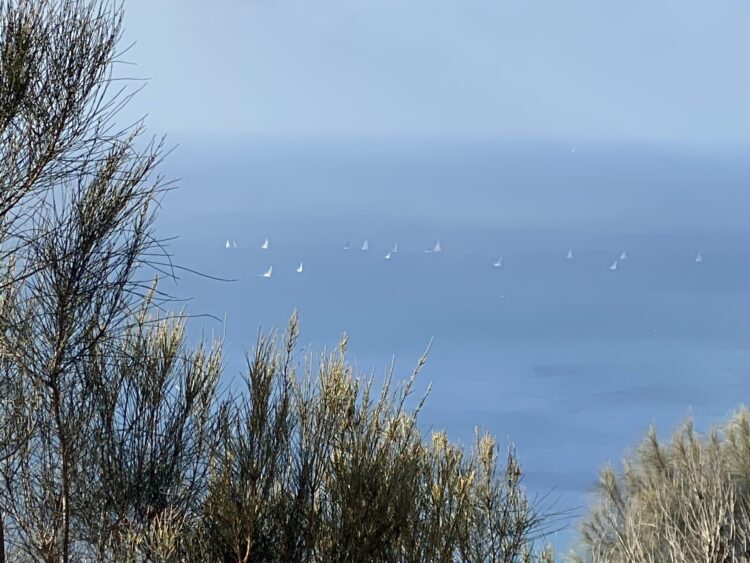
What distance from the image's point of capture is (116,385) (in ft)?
8.75

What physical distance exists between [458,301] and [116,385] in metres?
22.0

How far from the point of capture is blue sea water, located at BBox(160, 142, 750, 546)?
16000mm

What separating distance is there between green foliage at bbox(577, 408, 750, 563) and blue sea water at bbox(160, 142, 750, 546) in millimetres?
247

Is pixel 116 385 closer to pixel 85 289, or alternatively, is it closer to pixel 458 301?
pixel 85 289

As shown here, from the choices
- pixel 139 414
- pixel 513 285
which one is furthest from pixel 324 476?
pixel 513 285

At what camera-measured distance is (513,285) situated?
26.2 meters

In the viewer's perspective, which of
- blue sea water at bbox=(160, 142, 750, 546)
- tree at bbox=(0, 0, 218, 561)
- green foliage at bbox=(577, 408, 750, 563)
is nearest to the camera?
tree at bbox=(0, 0, 218, 561)

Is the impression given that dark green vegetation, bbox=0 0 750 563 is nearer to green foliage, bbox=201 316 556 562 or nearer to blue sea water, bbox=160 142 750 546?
green foliage, bbox=201 316 556 562

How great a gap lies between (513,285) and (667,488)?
22515mm

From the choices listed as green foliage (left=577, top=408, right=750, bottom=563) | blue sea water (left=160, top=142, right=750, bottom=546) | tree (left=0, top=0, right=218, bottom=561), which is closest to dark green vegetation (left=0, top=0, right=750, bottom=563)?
tree (left=0, top=0, right=218, bottom=561)

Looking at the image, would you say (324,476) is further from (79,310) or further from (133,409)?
(79,310)

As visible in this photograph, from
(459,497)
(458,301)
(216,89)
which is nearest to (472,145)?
(216,89)

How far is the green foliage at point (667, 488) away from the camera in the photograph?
3.37 m

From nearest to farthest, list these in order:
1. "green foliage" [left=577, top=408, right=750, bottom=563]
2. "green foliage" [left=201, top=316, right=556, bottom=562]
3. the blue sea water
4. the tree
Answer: the tree, "green foliage" [left=201, top=316, right=556, bottom=562], "green foliage" [left=577, top=408, right=750, bottom=563], the blue sea water
